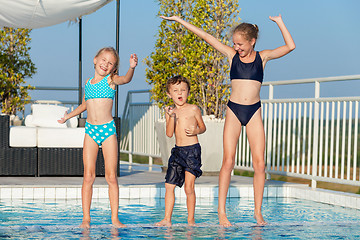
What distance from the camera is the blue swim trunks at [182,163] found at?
13.1 ft

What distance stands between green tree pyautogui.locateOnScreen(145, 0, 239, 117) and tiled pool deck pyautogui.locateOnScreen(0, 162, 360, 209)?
4.36 feet

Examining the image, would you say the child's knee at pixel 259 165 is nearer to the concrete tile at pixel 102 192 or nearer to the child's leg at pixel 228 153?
the child's leg at pixel 228 153

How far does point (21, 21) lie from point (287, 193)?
12.3ft

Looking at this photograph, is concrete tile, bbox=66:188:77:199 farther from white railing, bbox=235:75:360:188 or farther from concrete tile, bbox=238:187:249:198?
white railing, bbox=235:75:360:188

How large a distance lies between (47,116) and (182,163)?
4.12 m

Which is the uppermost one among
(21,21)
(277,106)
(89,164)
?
(21,21)

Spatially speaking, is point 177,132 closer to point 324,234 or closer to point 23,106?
point 324,234

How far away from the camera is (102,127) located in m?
3.87

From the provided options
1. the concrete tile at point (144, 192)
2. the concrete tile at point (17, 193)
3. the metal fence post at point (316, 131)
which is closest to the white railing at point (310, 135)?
the metal fence post at point (316, 131)

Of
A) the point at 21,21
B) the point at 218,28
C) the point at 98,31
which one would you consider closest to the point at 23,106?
the point at 98,31

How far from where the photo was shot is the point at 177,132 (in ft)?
13.4

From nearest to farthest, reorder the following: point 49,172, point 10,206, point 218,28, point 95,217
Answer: point 95,217
point 10,206
point 49,172
point 218,28

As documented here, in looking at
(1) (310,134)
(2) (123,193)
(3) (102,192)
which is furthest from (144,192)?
(1) (310,134)

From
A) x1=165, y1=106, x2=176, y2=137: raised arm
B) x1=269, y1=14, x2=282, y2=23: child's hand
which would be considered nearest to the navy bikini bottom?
x1=165, y1=106, x2=176, y2=137: raised arm
